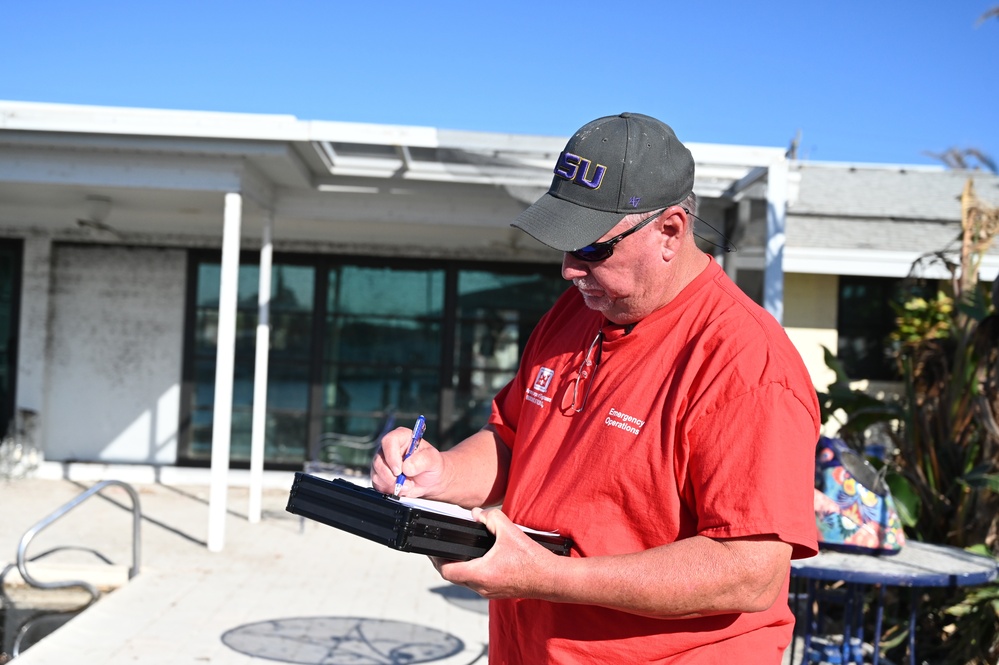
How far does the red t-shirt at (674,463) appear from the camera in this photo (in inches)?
63.4

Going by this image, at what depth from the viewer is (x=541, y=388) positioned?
2121 millimetres

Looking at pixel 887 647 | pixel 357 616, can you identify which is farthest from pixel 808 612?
pixel 357 616

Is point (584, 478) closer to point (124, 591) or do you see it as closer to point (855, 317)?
point (124, 591)

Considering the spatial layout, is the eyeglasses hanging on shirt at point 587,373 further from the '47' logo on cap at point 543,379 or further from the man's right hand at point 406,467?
the man's right hand at point 406,467

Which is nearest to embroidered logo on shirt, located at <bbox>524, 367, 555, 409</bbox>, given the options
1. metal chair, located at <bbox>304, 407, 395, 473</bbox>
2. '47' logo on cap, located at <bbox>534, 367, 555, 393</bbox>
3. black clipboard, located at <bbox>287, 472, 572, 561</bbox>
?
'47' logo on cap, located at <bbox>534, 367, 555, 393</bbox>

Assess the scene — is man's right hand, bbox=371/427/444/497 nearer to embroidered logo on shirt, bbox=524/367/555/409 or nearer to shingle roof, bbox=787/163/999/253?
embroidered logo on shirt, bbox=524/367/555/409

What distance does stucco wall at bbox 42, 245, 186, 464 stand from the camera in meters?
11.5

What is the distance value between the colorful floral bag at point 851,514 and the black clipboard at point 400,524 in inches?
114

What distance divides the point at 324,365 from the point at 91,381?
9.22 feet

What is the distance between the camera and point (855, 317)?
11188 millimetres

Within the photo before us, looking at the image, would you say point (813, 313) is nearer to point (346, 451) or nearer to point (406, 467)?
point (346, 451)

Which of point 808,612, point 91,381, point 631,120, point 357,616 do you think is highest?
point 631,120

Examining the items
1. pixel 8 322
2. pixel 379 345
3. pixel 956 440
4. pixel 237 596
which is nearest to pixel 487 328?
pixel 379 345

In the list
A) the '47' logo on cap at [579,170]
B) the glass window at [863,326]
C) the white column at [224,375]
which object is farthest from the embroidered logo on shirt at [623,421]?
the glass window at [863,326]
